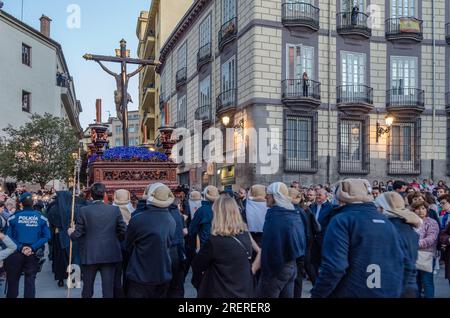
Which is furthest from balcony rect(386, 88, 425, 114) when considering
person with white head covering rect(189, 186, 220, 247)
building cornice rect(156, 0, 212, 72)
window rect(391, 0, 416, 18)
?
person with white head covering rect(189, 186, 220, 247)

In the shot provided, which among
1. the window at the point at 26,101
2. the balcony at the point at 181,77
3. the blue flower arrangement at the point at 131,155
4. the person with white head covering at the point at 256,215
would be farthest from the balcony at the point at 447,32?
the window at the point at 26,101

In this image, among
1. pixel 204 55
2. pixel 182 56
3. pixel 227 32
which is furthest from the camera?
pixel 182 56

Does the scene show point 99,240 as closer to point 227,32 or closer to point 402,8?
point 227,32

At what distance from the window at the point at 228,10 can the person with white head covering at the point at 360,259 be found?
21.2 m

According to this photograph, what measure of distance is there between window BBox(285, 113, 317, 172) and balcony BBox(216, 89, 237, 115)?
2928mm

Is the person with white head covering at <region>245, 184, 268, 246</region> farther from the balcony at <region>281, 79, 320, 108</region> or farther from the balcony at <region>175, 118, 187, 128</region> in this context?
the balcony at <region>175, 118, 187, 128</region>

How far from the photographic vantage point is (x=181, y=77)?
110ft

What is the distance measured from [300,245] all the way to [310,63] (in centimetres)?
1794

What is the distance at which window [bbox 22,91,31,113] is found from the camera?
35834 millimetres

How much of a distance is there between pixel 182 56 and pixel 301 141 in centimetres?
1454

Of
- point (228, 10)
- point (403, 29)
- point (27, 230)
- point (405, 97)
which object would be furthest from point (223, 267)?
point (228, 10)

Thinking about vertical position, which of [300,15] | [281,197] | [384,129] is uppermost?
[300,15]
